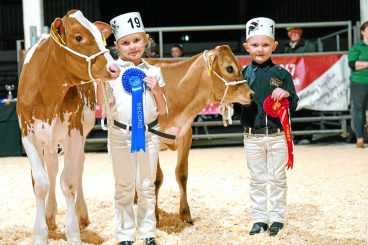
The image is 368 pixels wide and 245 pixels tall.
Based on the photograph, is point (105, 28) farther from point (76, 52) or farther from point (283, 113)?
point (283, 113)

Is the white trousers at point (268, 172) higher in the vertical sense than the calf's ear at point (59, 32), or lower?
lower

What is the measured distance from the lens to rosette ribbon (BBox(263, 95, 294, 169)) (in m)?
3.54

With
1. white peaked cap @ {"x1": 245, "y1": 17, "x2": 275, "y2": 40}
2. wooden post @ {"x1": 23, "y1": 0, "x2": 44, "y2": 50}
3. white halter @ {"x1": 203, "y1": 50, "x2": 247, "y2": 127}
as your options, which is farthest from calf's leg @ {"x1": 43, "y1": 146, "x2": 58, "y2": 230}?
wooden post @ {"x1": 23, "y1": 0, "x2": 44, "y2": 50}

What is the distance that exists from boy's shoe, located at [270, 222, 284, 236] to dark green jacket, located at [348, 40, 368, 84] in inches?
196

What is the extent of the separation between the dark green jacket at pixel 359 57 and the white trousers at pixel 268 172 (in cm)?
479

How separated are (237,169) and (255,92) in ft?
9.66

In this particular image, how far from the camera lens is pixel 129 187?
Answer: 3.25 metres

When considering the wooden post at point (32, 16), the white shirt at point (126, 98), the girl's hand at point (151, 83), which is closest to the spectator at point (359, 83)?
the wooden post at point (32, 16)

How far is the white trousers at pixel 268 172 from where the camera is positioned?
365 centimetres

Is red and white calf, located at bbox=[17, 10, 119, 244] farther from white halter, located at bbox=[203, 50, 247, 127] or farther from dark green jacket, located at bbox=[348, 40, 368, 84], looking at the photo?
dark green jacket, located at bbox=[348, 40, 368, 84]

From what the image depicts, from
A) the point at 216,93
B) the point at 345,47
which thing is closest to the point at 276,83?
the point at 216,93

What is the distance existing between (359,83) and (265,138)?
4.96 m

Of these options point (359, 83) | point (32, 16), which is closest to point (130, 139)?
point (359, 83)

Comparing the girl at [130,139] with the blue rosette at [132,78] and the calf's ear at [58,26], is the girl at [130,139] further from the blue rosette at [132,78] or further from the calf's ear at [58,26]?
the calf's ear at [58,26]
